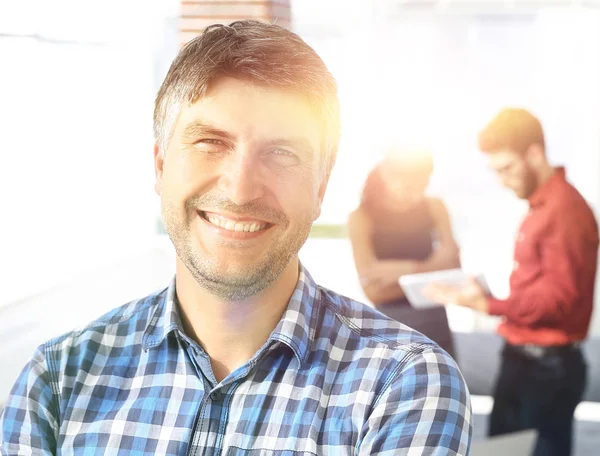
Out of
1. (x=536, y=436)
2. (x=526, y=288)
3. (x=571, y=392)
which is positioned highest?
(x=526, y=288)

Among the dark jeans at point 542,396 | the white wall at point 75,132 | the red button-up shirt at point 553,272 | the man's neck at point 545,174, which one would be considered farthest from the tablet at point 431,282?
the white wall at point 75,132

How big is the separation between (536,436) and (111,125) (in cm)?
179

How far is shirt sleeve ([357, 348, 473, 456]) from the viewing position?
1028 millimetres

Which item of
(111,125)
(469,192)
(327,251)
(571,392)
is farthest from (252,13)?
(571,392)

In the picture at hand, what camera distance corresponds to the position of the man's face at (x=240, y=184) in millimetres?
1157

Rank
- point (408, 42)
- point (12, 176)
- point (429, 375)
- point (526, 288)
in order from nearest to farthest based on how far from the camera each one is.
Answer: point (429, 375) → point (12, 176) → point (526, 288) → point (408, 42)

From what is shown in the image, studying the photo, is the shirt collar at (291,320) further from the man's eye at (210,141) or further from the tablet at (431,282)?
the tablet at (431,282)

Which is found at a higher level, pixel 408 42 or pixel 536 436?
pixel 408 42

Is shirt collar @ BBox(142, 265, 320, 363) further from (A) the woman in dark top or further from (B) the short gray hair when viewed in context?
(A) the woman in dark top

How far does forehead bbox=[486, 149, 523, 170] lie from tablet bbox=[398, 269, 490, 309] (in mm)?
373

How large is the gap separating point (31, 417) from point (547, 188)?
183cm

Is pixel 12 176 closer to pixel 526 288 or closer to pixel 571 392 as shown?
pixel 526 288

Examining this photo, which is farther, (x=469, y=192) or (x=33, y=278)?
(x=469, y=192)

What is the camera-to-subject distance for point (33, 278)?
2.12 m
